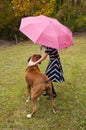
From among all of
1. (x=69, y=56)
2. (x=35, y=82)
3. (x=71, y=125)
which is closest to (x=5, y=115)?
(x=35, y=82)

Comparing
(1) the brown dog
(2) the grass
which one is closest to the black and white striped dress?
(1) the brown dog

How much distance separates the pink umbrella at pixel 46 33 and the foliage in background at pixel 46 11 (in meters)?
17.8

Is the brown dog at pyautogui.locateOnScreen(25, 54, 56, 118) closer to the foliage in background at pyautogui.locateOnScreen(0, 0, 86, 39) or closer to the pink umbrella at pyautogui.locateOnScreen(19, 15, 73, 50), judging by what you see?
the pink umbrella at pyautogui.locateOnScreen(19, 15, 73, 50)

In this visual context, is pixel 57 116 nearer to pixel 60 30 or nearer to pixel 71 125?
pixel 71 125

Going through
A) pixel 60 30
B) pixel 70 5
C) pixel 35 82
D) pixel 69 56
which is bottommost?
pixel 70 5

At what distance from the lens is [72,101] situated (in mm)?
8086

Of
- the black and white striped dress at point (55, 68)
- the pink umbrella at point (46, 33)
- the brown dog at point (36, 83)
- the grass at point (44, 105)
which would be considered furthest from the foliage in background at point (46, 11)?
the brown dog at point (36, 83)

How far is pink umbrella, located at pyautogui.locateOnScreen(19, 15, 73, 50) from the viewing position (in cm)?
694

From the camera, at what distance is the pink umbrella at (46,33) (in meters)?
6.94

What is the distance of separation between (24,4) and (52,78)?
18.1 metres

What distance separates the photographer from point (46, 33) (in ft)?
23.1

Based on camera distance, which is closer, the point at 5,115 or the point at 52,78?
the point at 5,115

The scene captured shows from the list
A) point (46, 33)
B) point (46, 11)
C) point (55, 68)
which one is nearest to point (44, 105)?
point (55, 68)

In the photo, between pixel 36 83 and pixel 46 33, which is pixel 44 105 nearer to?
pixel 36 83
